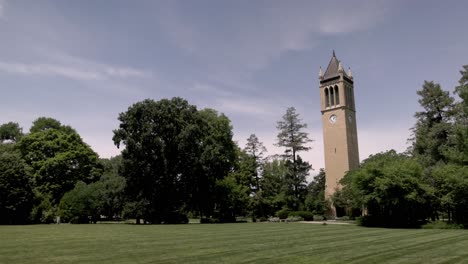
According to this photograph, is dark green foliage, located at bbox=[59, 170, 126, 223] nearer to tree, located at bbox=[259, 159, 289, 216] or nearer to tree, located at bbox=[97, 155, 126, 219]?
tree, located at bbox=[97, 155, 126, 219]

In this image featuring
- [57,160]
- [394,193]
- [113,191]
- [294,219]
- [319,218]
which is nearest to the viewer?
[394,193]

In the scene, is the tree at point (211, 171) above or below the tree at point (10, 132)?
below

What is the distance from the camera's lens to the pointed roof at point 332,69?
2281 inches

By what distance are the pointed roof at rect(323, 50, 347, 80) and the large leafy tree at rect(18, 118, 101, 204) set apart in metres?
34.5

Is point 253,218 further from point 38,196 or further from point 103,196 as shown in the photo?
point 38,196

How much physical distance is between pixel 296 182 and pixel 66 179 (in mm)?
30120

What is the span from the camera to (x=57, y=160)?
163ft

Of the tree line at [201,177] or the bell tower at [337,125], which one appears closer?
the tree line at [201,177]

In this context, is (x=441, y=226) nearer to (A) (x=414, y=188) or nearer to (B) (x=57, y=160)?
(A) (x=414, y=188)

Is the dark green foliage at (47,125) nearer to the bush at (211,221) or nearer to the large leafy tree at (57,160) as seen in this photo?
the large leafy tree at (57,160)

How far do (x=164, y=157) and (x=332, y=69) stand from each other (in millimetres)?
30371

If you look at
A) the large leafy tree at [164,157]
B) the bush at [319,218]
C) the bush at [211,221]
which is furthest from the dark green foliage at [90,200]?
the bush at [319,218]

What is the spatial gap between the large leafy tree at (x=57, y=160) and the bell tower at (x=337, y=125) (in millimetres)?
31129

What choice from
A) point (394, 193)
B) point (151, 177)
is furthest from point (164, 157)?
point (394, 193)
